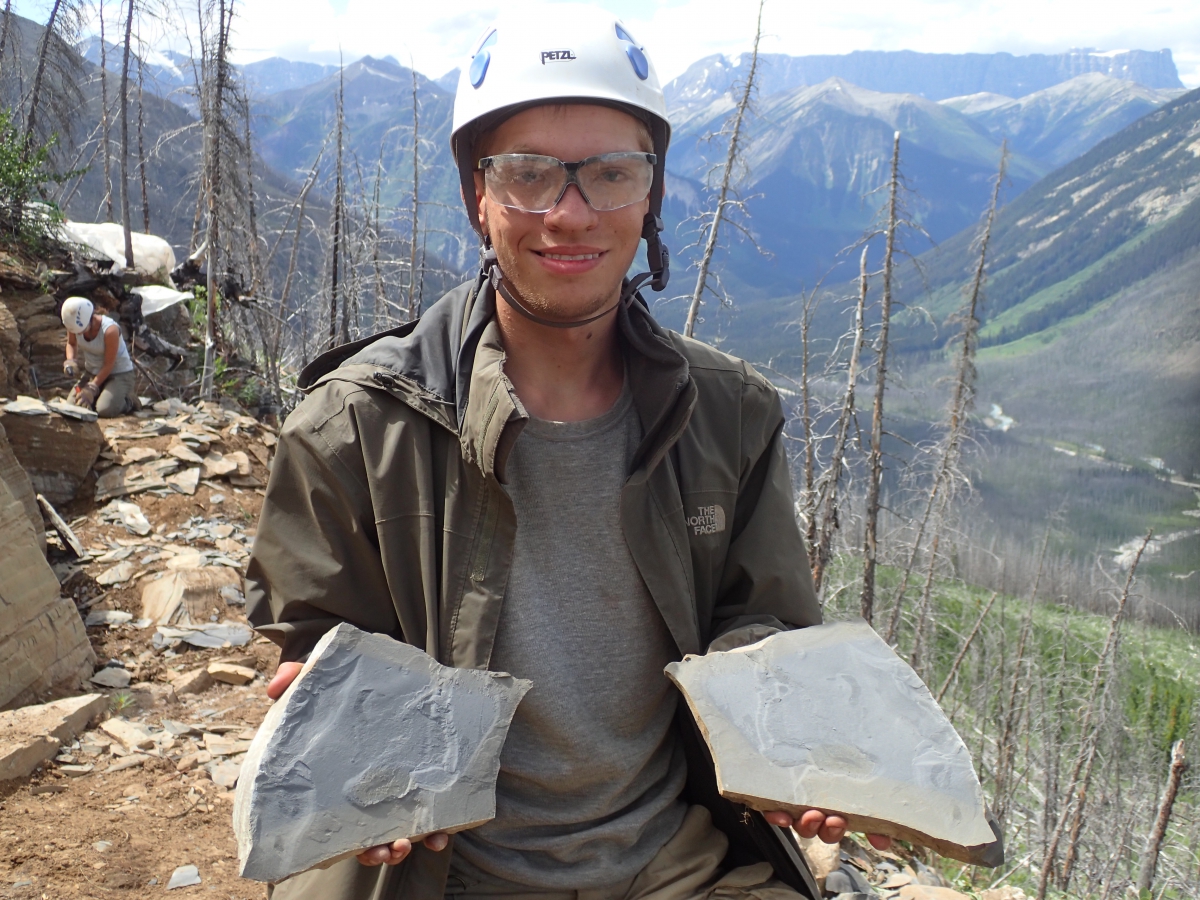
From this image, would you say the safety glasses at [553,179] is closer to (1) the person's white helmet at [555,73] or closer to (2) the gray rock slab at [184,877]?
(1) the person's white helmet at [555,73]

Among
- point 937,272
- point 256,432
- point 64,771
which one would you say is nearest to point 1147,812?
point 256,432

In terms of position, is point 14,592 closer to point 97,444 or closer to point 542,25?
point 97,444

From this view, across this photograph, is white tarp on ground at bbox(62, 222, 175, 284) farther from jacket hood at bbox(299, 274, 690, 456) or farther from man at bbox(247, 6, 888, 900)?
man at bbox(247, 6, 888, 900)

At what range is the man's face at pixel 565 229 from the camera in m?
2.10

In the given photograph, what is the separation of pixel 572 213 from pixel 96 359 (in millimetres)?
9523

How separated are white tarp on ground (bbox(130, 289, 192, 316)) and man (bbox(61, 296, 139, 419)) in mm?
3028

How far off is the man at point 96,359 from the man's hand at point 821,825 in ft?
31.9

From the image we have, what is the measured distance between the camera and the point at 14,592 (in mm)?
4910

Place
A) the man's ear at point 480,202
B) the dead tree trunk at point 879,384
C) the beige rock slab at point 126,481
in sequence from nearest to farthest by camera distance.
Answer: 1. the man's ear at point 480,202
2. the beige rock slab at point 126,481
3. the dead tree trunk at point 879,384

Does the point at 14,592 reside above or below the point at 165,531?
above

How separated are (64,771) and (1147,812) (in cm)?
4002

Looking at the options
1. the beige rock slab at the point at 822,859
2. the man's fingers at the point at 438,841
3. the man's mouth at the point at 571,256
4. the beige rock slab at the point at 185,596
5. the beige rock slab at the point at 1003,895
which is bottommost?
→ the beige rock slab at the point at 1003,895

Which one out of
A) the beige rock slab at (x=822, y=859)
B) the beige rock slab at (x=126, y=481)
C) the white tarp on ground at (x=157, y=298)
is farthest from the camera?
the white tarp on ground at (x=157, y=298)

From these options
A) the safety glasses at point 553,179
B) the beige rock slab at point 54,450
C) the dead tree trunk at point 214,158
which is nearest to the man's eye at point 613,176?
the safety glasses at point 553,179
